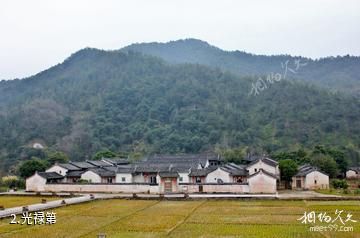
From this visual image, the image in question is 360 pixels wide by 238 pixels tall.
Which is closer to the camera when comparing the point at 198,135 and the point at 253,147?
the point at 253,147

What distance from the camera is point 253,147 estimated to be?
255ft

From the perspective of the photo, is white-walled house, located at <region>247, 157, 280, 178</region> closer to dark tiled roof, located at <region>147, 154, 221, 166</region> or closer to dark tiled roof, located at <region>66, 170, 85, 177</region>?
dark tiled roof, located at <region>147, 154, 221, 166</region>

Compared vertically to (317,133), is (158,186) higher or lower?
lower

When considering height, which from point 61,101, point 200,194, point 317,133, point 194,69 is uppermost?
point 194,69

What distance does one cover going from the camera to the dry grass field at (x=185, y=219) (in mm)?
19750

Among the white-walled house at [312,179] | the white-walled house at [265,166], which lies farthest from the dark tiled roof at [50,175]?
the white-walled house at [312,179]

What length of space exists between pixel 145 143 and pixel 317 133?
34209 millimetres

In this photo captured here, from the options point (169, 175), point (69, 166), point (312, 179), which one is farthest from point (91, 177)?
point (312, 179)

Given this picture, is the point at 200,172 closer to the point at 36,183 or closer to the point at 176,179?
the point at 176,179

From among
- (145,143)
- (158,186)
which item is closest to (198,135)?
(145,143)

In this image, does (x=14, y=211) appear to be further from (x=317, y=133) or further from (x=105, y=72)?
(x=105, y=72)

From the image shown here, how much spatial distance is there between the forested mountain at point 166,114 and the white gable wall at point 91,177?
106ft

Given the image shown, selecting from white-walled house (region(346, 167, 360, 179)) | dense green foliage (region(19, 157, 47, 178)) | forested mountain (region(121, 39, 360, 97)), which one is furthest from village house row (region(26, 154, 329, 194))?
forested mountain (region(121, 39, 360, 97))

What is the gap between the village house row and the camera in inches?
1505
